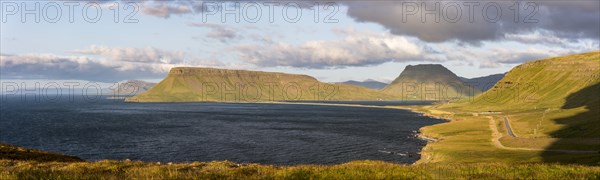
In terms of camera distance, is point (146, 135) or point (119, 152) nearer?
point (119, 152)

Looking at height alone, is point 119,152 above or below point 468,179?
below

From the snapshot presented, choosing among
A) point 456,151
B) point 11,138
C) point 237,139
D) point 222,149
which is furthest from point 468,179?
point 11,138

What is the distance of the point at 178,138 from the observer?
141 metres

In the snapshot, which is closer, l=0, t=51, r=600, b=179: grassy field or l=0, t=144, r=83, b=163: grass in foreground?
l=0, t=51, r=600, b=179: grassy field

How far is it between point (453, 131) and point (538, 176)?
139m

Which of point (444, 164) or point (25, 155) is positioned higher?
point (444, 164)

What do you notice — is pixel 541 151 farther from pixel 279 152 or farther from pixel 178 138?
pixel 178 138

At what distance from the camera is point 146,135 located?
15050cm

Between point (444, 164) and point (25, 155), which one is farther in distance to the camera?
point (25, 155)

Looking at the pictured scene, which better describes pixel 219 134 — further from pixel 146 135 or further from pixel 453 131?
pixel 453 131

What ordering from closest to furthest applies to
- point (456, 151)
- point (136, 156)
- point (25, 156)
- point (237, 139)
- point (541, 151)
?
point (25, 156), point (541, 151), point (456, 151), point (136, 156), point (237, 139)

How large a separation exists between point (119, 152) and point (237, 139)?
39.3m

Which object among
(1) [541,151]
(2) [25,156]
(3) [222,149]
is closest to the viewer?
(2) [25,156]

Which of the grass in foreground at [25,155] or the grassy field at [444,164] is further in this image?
the grass in foreground at [25,155]
